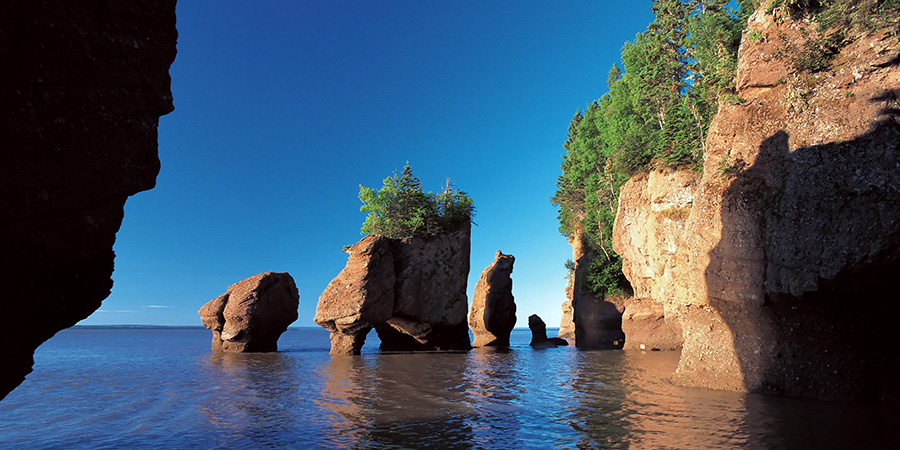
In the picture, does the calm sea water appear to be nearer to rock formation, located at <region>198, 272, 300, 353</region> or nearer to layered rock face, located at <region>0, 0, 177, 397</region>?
layered rock face, located at <region>0, 0, 177, 397</region>

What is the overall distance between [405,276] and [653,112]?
19.8 m

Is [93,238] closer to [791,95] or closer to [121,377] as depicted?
[791,95]

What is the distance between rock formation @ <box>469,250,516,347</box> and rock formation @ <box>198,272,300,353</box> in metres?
14.8

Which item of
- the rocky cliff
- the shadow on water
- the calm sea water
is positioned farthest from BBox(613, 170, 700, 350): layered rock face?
the shadow on water

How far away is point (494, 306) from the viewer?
37.3 meters

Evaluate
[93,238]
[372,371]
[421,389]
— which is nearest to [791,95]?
[421,389]

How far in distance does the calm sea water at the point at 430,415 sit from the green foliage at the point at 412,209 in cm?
1630

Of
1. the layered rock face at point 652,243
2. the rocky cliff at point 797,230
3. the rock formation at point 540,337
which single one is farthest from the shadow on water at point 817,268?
the rock formation at point 540,337

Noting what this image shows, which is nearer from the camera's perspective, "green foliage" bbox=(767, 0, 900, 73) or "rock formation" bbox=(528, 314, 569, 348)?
"green foliage" bbox=(767, 0, 900, 73)

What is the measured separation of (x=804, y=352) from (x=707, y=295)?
2455 millimetres

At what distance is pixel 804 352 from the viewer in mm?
10969

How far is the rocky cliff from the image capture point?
9.78 meters

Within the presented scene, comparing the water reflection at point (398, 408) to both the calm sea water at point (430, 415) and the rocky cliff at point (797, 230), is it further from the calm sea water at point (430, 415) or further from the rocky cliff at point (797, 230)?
the rocky cliff at point (797, 230)

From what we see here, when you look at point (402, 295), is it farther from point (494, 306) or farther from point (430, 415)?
point (430, 415)
